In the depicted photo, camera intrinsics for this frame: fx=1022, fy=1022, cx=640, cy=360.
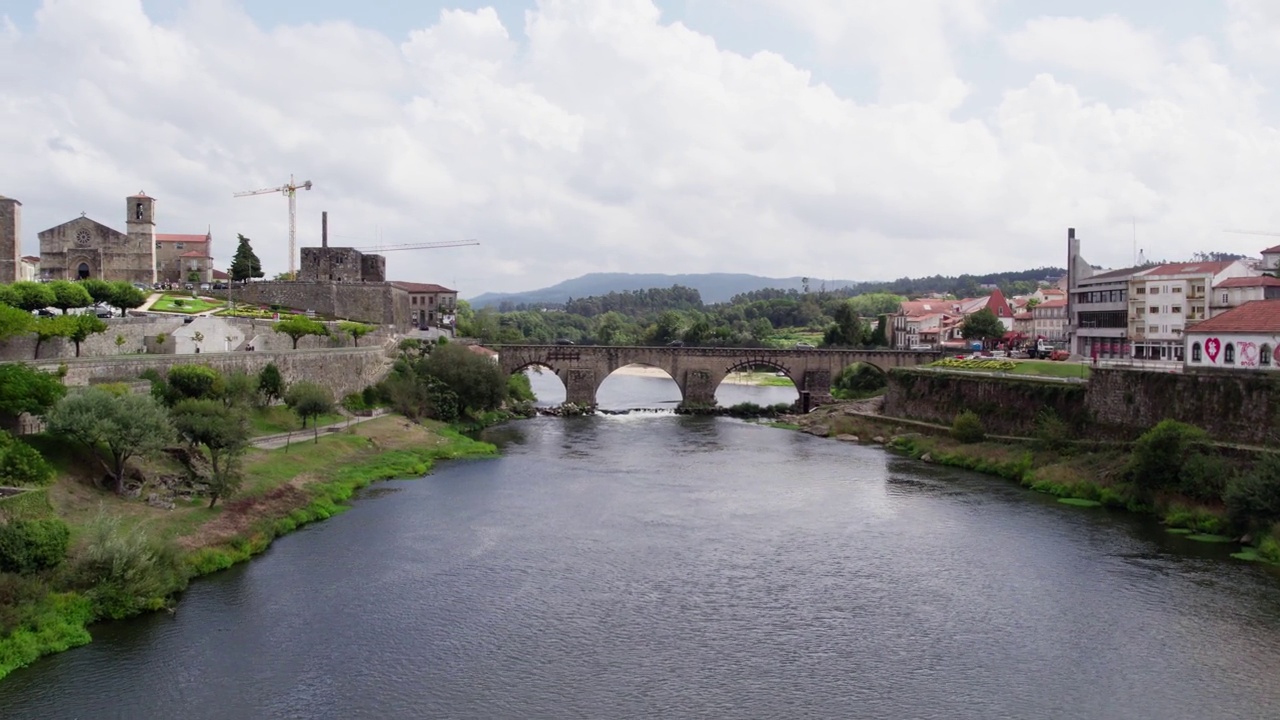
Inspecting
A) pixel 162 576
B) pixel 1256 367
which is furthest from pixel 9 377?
pixel 1256 367

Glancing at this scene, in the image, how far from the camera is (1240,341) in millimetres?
33969

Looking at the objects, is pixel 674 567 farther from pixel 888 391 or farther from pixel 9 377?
pixel 888 391

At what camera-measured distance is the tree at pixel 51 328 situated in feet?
108

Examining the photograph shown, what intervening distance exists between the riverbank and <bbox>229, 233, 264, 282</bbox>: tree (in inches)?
1649

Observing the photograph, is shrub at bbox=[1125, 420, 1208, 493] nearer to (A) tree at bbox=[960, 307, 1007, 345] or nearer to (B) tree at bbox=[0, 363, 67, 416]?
(B) tree at bbox=[0, 363, 67, 416]

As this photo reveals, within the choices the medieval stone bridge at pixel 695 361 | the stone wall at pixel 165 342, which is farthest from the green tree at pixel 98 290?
the medieval stone bridge at pixel 695 361

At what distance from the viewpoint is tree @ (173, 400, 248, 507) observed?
26.6m

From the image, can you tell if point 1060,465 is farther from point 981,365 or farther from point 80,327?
point 80,327

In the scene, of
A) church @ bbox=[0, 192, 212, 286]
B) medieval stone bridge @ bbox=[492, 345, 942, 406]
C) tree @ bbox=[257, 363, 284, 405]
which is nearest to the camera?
tree @ bbox=[257, 363, 284, 405]

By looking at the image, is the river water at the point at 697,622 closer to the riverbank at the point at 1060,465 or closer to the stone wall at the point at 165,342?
the riverbank at the point at 1060,465

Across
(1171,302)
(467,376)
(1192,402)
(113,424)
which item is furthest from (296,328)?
(1171,302)

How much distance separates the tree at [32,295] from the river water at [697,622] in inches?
692

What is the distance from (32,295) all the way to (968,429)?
1503 inches

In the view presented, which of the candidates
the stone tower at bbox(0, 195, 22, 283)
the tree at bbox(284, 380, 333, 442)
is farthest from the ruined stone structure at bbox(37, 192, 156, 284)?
the tree at bbox(284, 380, 333, 442)
